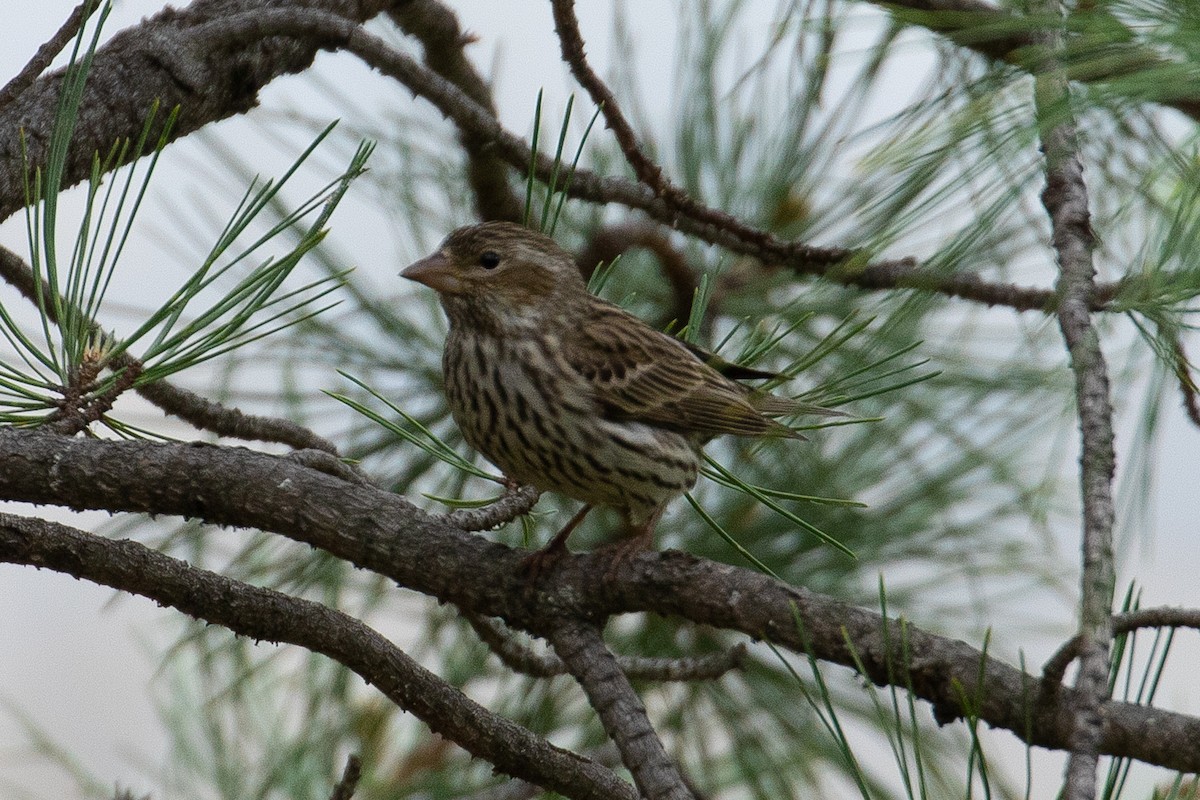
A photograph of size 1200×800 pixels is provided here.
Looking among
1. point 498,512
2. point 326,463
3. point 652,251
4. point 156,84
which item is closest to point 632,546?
point 498,512

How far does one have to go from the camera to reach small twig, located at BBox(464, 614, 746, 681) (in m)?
2.87

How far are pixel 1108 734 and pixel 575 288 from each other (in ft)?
6.61

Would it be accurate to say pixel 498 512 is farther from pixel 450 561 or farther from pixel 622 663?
pixel 622 663

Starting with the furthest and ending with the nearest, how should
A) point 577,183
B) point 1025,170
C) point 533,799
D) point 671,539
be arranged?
point 671,539, point 533,799, point 577,183, point 1025,170

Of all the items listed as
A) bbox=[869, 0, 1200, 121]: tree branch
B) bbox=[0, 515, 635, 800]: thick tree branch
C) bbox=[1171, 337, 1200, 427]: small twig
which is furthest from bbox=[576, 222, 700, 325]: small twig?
bbox=[0, 515, 635, 800]: thick tree branch

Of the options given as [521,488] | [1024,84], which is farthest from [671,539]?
[1024,84]

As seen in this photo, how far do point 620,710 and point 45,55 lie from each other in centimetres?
129

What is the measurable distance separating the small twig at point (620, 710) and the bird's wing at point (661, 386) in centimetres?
99

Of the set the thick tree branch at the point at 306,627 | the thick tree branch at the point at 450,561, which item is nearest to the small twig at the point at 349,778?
the thick tree branch at the point at 306,627

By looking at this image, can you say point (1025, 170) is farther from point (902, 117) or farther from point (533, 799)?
point (533, 799)

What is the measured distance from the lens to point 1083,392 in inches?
67.8

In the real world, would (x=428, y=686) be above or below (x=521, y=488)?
below

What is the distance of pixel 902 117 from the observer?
89.7 inches

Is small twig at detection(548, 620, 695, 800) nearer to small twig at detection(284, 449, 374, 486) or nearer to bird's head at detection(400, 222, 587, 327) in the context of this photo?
small twig at detection(284, 449, 374, 486)
